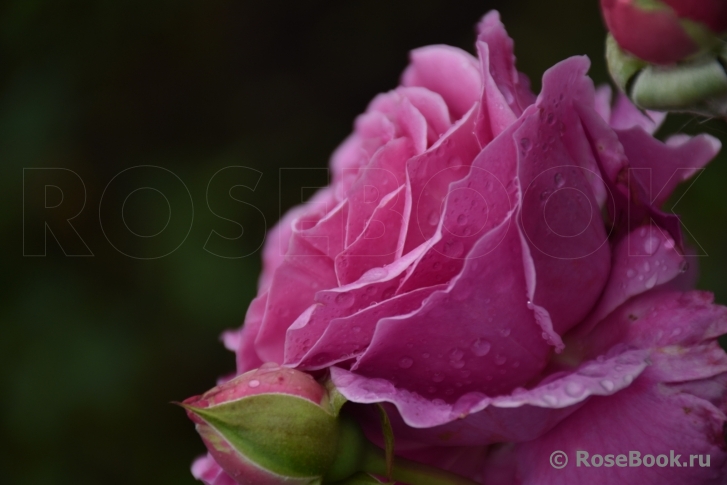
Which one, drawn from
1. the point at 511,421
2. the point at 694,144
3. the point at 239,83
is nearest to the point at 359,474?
the point at 511,421

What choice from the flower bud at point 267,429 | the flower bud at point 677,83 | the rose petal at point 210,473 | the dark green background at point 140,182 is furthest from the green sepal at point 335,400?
the dark green background at point 140,182

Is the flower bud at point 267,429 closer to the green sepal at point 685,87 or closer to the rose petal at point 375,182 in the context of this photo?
the rose petal at point 375,182

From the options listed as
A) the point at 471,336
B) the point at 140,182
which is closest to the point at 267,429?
the point at 471,336

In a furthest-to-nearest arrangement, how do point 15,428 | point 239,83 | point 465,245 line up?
point 239,83
point 15,428
point 465,245

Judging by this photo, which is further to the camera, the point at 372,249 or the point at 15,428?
the point at 15,428

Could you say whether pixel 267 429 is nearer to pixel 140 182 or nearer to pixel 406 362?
pixel 406 362

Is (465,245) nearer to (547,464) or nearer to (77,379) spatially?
(547,464)

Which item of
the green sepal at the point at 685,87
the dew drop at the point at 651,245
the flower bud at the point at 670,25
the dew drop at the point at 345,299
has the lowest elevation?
the dew drop at the point at 651,245
